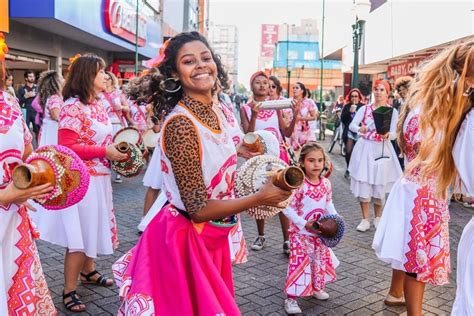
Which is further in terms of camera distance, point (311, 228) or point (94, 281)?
point (94, 281)

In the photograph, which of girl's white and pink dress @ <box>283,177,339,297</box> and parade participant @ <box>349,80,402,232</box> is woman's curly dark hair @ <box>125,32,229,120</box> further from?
parade participant @ <box>349,80,402,232</box>

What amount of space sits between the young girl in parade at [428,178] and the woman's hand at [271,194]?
→ 80 cm

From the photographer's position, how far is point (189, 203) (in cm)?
232

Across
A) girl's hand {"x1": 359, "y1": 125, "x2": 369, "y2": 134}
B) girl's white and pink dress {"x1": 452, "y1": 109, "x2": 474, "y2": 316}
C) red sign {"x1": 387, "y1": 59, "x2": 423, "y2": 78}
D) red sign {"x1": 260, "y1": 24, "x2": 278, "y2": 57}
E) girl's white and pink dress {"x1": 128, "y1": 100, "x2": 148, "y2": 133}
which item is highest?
red sign {"x1": 260, "y1": 24, "x2": 278, "y2": 57}

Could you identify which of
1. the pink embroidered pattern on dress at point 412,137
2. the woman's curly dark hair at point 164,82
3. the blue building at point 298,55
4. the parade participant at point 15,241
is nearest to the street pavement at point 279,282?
the pink embroidered pattern on dress at point 412,137

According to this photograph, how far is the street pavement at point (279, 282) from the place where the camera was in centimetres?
432

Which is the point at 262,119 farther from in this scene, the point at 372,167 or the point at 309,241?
the point at 309,241

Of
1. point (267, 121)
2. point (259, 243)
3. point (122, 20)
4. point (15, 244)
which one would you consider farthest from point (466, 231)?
point (122, 20)

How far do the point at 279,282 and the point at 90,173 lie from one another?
199 cm

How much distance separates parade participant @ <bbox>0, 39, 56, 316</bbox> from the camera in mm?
2490

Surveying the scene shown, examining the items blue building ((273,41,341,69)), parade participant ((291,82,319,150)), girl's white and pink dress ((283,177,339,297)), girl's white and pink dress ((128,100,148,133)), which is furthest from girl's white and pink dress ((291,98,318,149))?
blue building ((273,41,341,69))

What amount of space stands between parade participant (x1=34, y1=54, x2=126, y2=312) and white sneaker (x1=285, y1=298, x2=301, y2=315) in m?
1.47

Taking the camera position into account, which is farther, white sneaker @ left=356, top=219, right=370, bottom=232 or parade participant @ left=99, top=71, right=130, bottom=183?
parade participant @ left=99, top=71, right=130, bottom=183

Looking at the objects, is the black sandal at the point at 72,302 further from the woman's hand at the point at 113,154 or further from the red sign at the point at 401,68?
the red sign at the point at 401,68
